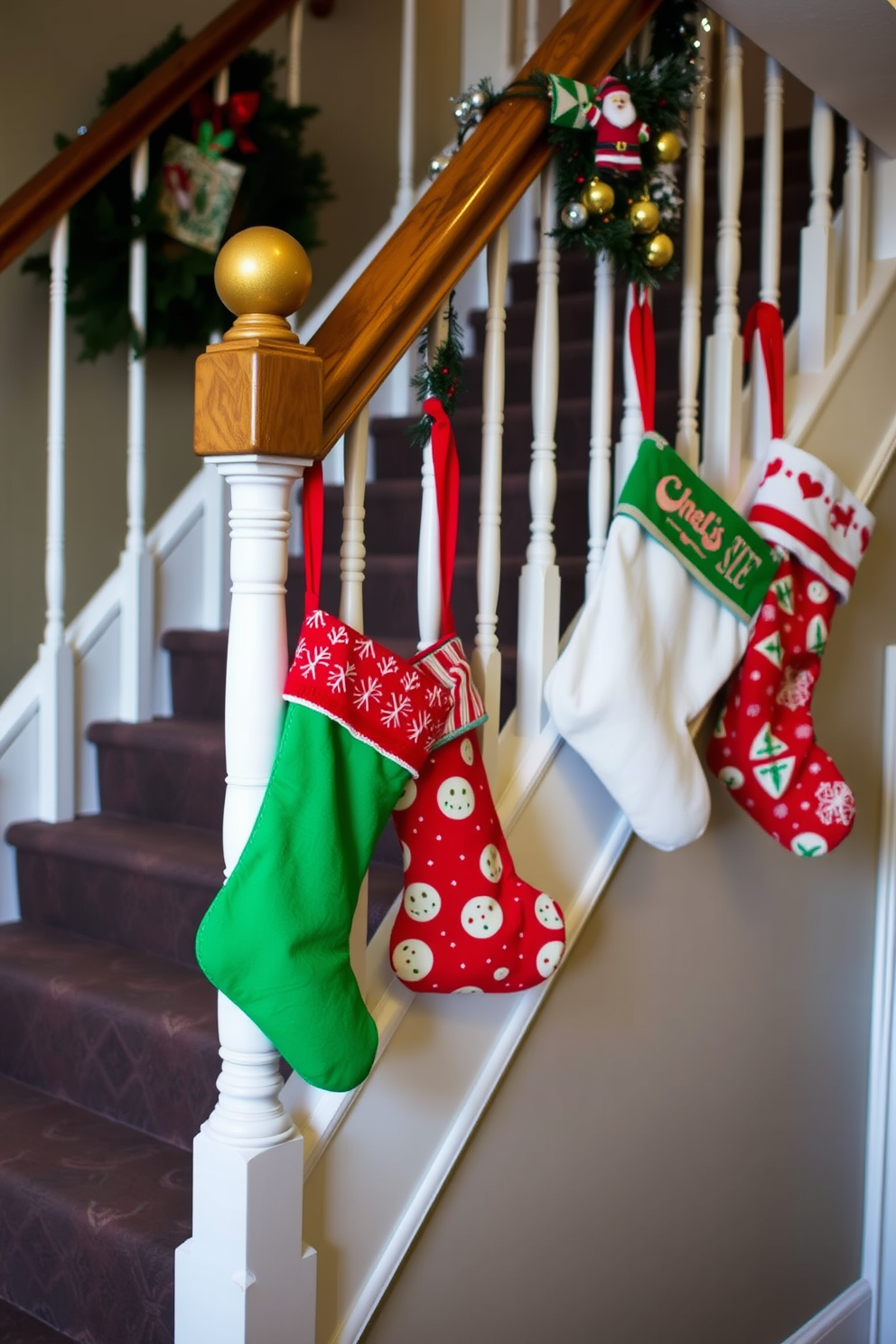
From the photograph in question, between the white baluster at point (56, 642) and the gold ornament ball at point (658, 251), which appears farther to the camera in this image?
the white baluster at point (56, 642)

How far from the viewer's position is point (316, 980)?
121cm

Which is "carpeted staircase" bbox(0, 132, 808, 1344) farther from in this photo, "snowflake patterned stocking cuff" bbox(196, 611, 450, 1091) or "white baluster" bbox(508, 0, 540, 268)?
"snowflake patterned stocking cuff" bbox(196, 611, 450, 1091)

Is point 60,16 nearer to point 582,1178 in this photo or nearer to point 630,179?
point 630,179

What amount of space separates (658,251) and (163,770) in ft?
4.25

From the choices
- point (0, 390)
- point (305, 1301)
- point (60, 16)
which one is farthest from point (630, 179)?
point (60, 16)

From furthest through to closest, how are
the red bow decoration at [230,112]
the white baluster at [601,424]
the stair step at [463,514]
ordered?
the red bow decoration at [230,112] → the stair step at [463,514] → the white baluster at [601,424]

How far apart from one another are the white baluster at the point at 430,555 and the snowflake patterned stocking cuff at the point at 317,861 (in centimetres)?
16

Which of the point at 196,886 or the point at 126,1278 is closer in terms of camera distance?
the point at 126,1278

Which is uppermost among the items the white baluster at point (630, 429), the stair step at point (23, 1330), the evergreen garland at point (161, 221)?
the evergreen garland at point (161, 221)

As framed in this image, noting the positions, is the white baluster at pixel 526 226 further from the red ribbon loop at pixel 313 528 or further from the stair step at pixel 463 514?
the red ribbon loop at pixel 313 528

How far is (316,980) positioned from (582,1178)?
2.40ft

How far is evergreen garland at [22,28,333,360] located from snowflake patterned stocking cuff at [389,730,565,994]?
148 cm

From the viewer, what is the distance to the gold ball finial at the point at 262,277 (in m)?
1.21

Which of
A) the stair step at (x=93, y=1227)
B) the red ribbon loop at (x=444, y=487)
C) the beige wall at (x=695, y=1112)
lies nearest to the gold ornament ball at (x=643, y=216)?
the red ribbon loop at (x=444, y=487)
